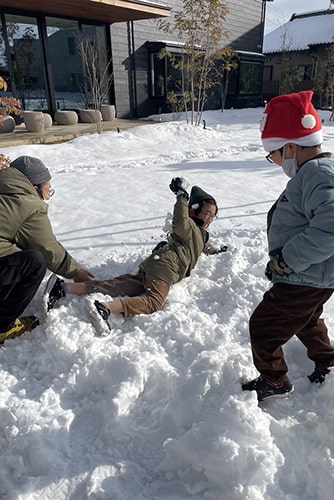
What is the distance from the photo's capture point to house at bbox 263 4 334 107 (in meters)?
21.0

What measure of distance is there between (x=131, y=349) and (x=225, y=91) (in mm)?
17420

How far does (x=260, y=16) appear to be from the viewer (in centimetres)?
1984

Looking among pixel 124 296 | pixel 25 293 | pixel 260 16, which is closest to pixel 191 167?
pixel 124 296

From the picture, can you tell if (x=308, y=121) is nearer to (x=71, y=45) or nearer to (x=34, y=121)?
(x=34, y=121)

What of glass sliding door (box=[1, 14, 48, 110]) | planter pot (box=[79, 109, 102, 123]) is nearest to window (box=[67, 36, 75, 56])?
glass sliding door (box=[1, 14, 48, 110])

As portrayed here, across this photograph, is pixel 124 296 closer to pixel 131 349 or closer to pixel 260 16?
pixel 131 349

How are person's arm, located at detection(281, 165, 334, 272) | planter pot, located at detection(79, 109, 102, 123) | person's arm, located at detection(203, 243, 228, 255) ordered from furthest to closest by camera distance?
planter pot, located at detection(79, 109, 102, 123) < person's arm, located at detection(203, 243, 228, 255) < person's arm, located at detection(281, 165, 334, 272)

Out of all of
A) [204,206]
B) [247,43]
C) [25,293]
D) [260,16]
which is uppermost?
[260,16]

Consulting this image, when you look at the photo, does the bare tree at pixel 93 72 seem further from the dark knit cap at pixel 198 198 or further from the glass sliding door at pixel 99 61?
the dark knit cap at pixel 198 198

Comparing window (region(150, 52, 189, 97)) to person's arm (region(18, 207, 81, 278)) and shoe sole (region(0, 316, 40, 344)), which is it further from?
shoe sole (region(0, 316, 40, 344))

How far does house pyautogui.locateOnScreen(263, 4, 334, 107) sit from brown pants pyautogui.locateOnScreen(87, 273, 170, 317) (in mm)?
20522

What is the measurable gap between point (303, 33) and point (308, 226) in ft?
92.2

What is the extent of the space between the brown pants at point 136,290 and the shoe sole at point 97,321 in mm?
207

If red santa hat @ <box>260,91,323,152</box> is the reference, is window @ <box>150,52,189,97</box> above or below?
above
